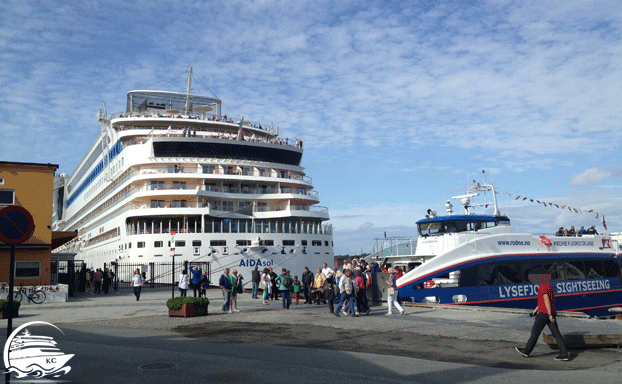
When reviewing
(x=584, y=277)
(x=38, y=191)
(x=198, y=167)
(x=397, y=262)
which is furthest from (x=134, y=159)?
(x=584, y=277)

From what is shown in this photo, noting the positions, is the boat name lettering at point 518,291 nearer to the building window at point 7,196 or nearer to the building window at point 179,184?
the building window at point 7,196

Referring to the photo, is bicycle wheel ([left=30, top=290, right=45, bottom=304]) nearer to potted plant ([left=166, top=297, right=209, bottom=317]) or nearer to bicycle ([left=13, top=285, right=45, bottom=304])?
bicycle ([left=13, top=285, right=45, bottom=304])

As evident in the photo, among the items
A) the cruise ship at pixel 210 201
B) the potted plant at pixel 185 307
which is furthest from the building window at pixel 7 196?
the potted plant at pixel 185 307

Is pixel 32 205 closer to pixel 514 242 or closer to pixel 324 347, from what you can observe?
pixel 324 347

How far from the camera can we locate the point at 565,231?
75.1 feet

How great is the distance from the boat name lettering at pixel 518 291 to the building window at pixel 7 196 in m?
20.5

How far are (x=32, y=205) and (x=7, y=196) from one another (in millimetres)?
1035

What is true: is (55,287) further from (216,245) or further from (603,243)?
(603,243)

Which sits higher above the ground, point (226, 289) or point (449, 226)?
point (449, 226)

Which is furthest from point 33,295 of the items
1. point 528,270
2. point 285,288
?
point 528,270

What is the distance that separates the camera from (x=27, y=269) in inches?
853

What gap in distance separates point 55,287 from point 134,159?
1511 cm

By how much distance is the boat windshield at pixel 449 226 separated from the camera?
21.9 metres

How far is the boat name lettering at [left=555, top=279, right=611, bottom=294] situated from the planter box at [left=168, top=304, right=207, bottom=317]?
14192mm
